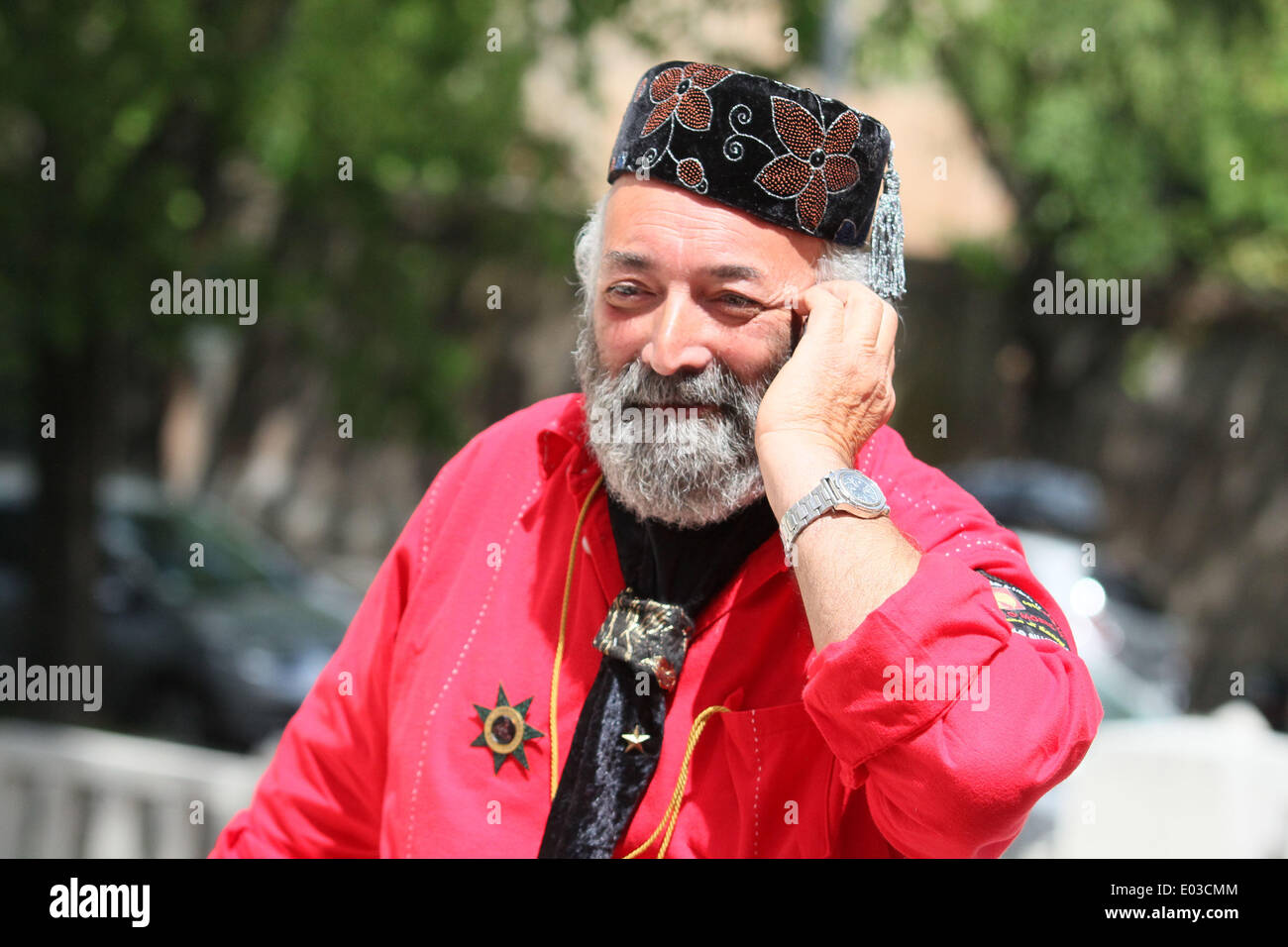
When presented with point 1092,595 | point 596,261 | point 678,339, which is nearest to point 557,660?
point 678,339

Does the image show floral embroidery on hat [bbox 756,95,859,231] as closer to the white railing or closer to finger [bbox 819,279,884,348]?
finger [bbox 819,279,884,348]

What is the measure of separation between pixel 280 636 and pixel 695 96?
7.50m

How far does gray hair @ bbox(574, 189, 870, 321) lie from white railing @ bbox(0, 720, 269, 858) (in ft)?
10.4

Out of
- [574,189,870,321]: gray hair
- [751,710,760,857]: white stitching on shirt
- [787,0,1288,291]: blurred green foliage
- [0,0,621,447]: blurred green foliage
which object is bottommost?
[751,710,760,857]: white stitching on shirt

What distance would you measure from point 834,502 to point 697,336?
0.37 meters

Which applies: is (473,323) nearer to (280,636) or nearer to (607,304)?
(280,636)

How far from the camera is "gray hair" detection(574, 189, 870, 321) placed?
1.99m

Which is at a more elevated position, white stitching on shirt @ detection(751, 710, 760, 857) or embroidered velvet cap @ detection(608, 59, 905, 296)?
embroidered velvet cap @ detection(608, 59, 905, 296)

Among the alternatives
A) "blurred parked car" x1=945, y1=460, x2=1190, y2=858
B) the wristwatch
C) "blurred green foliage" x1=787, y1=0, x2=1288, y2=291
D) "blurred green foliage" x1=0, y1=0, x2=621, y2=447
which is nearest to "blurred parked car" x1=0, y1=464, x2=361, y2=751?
"blurred green foliage" x1=0, y1=0, x2=621, y2=447

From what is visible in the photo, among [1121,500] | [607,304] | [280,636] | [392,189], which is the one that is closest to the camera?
[607,304]

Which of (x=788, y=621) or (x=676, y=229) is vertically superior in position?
(x=676, y=229)

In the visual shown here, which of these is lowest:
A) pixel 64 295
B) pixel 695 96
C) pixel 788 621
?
pixel 788 621

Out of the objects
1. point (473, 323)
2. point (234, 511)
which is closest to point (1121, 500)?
point (473, 323)

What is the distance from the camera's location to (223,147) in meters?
7.17
